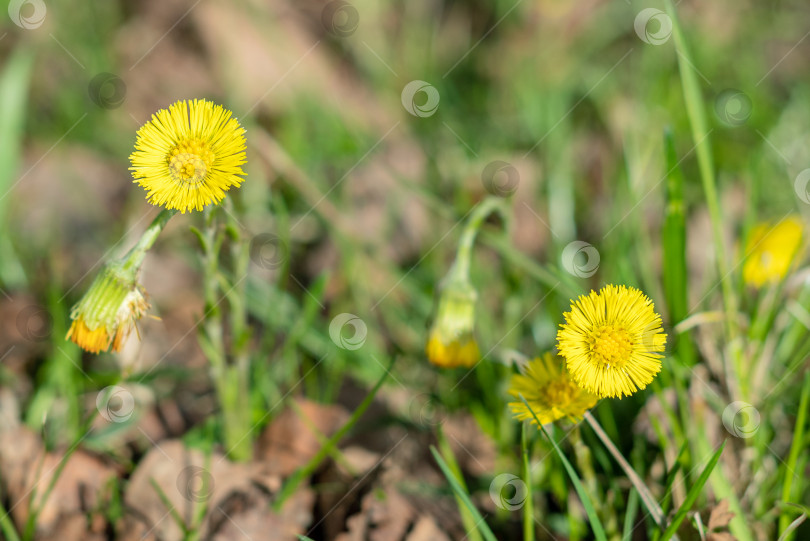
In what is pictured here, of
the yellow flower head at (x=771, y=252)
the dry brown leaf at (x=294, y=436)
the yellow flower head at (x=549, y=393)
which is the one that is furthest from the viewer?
the yellow flower head at (x=771, y=252)

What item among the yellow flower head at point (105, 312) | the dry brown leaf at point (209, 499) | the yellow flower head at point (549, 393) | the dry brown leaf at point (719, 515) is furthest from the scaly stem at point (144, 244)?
the dry brown leaf at point (719, 515)

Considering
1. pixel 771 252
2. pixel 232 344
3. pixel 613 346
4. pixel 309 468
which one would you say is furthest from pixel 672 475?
pixel 232 344

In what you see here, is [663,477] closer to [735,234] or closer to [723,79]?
[735,234]

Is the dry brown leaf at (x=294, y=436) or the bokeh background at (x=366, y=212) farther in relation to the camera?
the dry brown leaf at (x=294, y=436)

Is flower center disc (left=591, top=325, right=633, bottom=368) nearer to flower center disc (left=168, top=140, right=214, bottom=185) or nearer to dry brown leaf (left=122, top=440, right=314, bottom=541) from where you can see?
flower center disc (left=168, top=140, right=214, bottom=185)

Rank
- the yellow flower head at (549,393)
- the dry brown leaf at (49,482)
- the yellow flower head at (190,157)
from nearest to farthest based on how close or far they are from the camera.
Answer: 1. the yellow flower head at (190,157)
2. the yellow flower head at (549,393)
3. the dry brown leaf at (49,482)

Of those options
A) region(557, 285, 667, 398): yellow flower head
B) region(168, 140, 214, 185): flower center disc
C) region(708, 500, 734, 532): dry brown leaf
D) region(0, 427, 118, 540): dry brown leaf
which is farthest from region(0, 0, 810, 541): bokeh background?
region(557, 285, 667, 398): yellow flower head

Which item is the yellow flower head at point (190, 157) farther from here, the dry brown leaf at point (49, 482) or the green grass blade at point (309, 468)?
the dry brown leaf at point (49, 482)
